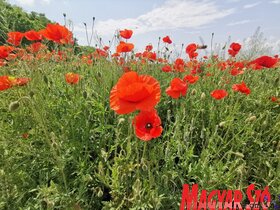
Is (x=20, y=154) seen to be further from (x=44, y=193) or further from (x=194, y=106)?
(x=194, y=106)

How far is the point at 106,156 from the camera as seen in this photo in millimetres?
1893

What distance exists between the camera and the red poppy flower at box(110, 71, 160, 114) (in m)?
1.36

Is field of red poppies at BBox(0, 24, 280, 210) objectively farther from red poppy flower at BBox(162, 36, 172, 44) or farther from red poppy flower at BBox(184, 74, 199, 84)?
red poppy flower at BBox(162, 36, 172, 44)

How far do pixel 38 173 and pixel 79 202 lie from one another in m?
0.44

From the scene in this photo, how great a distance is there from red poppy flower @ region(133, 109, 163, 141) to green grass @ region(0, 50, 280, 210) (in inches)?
6.5

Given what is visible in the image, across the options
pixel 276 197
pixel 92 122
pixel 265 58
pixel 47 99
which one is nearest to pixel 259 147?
pixel 276 197

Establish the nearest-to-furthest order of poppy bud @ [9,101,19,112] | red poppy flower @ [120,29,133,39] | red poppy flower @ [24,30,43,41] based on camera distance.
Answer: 1. poppy bud @ [9,101,19,112]
2. red poppy flower @ [24,30,43,41]
3. red poppy flower @ [120,29,133,39]

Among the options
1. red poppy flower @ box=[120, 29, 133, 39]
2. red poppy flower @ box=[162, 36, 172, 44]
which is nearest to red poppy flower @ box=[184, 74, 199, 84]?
red poppy flower @ box=[120, 29, 133, 39]

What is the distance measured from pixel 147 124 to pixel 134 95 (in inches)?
9.7

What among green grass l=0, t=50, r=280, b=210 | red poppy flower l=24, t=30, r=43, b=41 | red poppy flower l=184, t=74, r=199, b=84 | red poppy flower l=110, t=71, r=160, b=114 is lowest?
green grass l=0, t=50, r=280, b=210

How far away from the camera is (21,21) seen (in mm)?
12320

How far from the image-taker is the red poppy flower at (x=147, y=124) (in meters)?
1.43

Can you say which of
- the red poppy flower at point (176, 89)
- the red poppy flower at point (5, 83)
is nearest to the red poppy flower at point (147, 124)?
the red poppy flower at point (176, 89)

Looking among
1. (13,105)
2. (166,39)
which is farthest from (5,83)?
(166,39)
